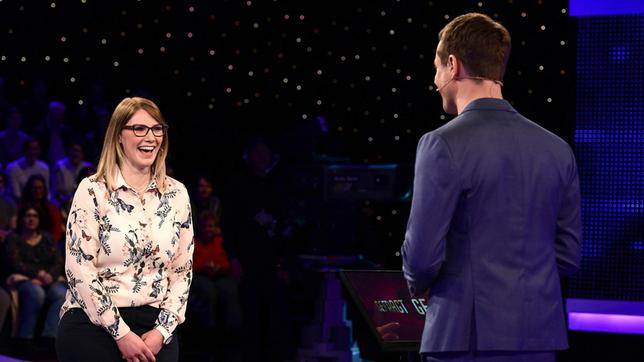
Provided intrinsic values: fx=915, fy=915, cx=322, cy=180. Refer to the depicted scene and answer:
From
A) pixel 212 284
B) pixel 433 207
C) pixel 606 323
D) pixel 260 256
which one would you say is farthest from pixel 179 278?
pixel 606 323

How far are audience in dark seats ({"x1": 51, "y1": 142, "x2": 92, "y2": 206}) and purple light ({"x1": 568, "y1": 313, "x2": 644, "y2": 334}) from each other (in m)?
3.68

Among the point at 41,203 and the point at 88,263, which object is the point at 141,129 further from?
the point at 41,203

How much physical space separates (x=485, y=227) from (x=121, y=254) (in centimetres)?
120

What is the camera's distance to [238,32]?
7.52m

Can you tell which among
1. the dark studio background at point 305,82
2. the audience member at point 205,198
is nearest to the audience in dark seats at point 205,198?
the audience member at point 205,198

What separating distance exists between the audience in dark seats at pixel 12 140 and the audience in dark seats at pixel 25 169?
0.58 feet

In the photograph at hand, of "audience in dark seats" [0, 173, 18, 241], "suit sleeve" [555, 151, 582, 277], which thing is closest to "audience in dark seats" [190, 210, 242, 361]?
"audience in dark seats" [0, 173, 18, 241]

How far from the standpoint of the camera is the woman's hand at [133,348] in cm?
268

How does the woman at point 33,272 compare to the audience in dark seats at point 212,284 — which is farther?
the audience in dark seats at point 212,284

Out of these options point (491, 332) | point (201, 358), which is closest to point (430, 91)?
point (201, 358)

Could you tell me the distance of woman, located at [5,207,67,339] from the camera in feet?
20.1

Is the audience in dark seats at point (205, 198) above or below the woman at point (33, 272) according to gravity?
above

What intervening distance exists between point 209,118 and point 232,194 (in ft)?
5.00

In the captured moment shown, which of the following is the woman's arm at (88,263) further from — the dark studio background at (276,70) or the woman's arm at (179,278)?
the dark studio background at (276,70)
